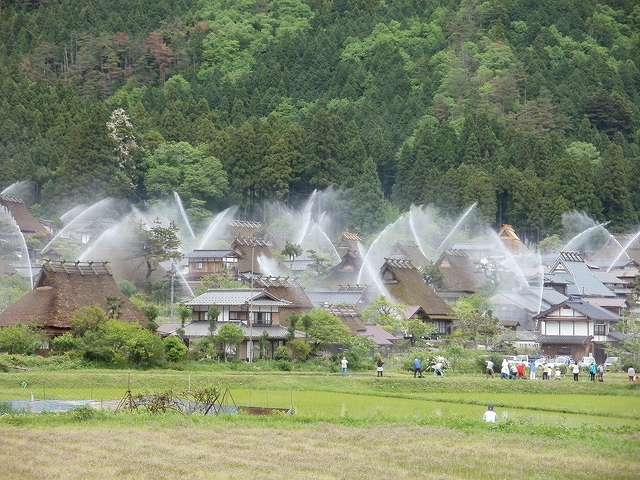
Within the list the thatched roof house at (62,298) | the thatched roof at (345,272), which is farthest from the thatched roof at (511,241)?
the thatched roof house at (62,298)

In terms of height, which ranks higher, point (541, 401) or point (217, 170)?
point (217, 170)

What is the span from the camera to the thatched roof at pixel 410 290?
60.4 meters

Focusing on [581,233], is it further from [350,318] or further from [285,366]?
[285,366]

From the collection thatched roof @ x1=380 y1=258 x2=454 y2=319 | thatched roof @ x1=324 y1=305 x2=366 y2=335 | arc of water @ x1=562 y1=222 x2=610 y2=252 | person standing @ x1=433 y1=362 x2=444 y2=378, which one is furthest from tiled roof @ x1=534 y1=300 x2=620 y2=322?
arc of water @ x1=562 y1=222 x2=610 y2=252

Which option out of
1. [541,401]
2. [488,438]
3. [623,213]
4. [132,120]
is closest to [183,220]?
[132,120]

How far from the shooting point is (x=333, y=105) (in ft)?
387

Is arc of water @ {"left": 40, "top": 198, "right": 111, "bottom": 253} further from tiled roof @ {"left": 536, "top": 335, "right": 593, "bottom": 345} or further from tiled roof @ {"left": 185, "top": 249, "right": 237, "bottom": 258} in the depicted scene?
tiled roof @ {"left": 536, "top": 335, "right": 593, "bottom": 345}

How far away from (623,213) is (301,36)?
62402 millimetres

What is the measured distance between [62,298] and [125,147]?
145 feet

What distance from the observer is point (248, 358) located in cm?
4525

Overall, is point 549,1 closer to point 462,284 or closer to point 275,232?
point 275,232

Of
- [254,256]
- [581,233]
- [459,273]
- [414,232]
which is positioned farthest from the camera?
[581,233]

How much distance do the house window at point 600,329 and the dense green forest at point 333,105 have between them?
27174mm

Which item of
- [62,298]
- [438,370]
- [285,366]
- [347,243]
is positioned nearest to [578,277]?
[347,243]
